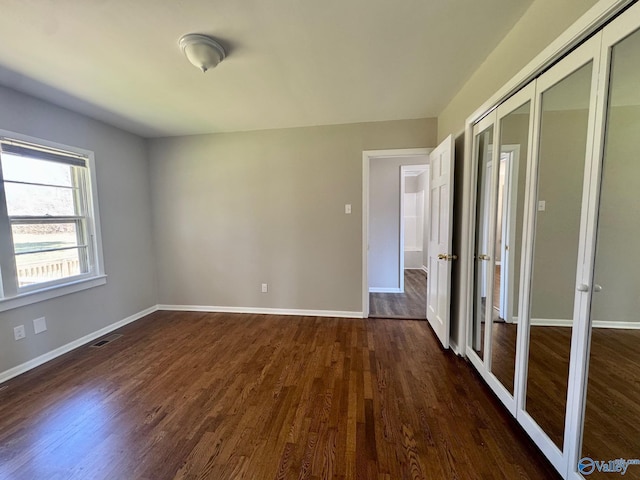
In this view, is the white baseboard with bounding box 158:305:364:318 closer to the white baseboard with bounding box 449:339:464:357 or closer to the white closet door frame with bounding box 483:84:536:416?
the white baseboard with bounding box 449:339:464:357

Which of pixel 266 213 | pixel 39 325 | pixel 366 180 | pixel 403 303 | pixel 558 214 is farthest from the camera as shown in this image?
pixel 403 303

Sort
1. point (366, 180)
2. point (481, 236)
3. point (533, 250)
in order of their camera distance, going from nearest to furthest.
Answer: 1. point (533, 250)
2. point (481, 236)
3. point (366, 180)

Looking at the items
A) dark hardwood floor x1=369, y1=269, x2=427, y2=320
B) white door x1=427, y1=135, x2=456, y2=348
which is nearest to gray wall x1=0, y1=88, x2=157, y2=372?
dark hardwood floor x1=369, y1=269, x2=427, y2=320

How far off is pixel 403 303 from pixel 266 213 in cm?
248

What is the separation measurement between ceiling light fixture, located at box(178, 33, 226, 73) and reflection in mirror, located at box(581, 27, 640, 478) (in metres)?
2.03

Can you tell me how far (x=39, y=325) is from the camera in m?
2.38

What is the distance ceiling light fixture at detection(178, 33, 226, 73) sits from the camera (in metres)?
1.60

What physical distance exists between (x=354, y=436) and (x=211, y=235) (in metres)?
2.99

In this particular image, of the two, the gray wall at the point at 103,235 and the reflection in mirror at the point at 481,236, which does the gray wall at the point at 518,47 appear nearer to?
the reflection in mirror at the point at 481,236

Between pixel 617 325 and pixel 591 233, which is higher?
pixel 591 233

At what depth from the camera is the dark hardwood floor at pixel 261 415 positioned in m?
1.35

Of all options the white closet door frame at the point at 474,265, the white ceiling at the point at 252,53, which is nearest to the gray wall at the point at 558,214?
the white closet door frame at the point at 474,265

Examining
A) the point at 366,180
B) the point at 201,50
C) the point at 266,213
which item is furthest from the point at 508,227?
the point at 266,213

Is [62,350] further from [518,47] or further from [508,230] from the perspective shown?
[518,47]
